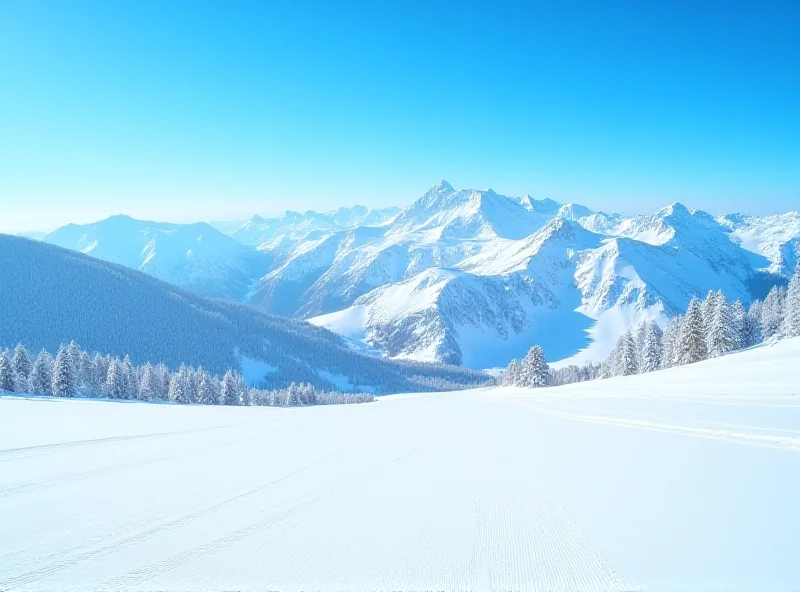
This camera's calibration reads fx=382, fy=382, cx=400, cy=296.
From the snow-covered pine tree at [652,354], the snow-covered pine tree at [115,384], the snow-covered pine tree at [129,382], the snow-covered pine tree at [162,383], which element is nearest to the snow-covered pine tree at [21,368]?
the snow-covered pine tree at [115,384]

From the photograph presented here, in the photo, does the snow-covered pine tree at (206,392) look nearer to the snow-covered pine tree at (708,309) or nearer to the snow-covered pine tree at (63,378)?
the snow-covered pine tree at (63,378)

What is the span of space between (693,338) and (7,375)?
65.3m

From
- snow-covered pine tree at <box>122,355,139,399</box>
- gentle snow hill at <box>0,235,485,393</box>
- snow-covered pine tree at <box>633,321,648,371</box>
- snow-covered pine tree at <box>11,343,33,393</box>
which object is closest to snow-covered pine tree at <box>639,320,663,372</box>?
snow-covered pine tree at <box>633,321,648,371</box>

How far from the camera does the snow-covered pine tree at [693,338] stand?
39062mm

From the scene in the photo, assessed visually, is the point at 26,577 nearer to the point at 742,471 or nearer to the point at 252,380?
the point at 742,471

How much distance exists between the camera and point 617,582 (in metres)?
3.37

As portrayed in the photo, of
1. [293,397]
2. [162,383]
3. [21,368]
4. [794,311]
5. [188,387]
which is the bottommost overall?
[293,397]

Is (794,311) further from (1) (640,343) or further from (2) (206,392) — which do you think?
(2) (206,392)

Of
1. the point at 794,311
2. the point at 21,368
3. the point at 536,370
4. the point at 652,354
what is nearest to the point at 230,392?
the point at 21,368

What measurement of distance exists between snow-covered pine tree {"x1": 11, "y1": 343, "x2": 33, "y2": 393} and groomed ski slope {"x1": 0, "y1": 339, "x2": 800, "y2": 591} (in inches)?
1437

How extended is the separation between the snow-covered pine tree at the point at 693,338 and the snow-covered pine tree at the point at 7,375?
6433cm

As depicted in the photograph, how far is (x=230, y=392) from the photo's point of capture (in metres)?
48.7

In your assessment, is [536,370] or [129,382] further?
[536,370]

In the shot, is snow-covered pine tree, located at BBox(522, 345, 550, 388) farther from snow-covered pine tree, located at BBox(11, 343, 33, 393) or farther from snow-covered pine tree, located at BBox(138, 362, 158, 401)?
snow-covered pine tree, located at BBox(11, 343, 33, 393)
